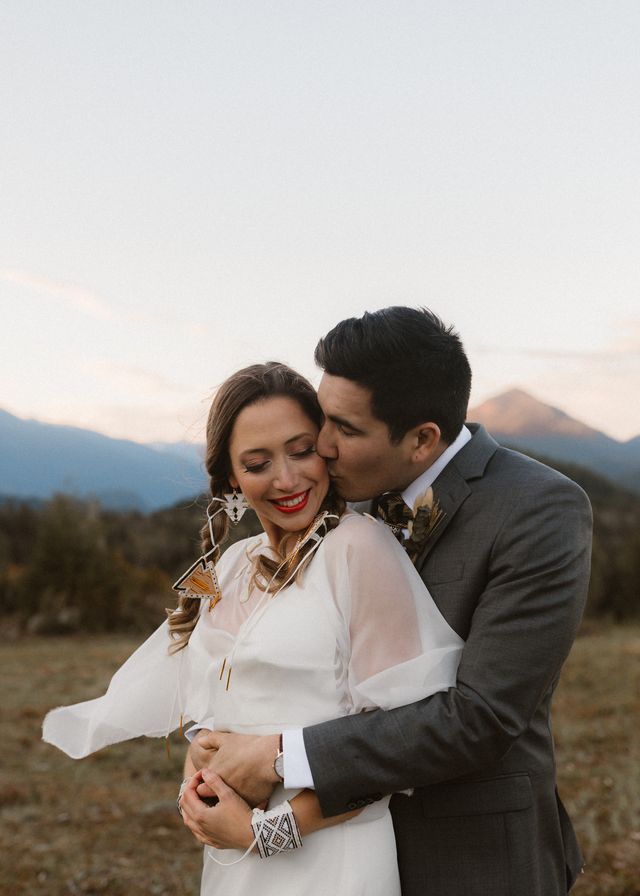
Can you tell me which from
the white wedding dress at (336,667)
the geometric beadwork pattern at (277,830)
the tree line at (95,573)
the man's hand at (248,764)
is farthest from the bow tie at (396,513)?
the tree line at (95,573)

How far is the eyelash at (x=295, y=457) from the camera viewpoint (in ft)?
9.43

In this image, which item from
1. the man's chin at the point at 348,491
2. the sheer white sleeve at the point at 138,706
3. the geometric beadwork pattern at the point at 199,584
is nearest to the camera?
the man's chin at the point at 348,491

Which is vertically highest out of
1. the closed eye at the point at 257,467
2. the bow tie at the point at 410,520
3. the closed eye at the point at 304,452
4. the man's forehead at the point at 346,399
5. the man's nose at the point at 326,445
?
the man's forehead at the point at 346,399

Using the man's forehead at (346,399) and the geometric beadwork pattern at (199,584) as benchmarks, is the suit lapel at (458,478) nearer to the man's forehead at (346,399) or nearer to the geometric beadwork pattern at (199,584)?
the man's forehead at (346,399)

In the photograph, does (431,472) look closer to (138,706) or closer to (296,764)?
(296,764)

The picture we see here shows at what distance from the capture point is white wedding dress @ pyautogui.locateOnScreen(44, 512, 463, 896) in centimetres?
253

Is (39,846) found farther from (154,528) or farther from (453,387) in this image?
(154,528)

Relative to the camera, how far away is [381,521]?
288 centimetres

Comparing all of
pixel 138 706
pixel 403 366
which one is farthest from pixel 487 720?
pixel 138 706

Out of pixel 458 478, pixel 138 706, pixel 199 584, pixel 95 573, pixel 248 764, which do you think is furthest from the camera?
pixel 95 573

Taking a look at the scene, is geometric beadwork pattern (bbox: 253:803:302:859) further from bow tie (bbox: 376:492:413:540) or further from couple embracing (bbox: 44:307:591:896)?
bow tie (bbox: 376:492:413:540)

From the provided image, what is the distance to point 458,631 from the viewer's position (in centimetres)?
263

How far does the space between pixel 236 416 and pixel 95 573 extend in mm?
15511

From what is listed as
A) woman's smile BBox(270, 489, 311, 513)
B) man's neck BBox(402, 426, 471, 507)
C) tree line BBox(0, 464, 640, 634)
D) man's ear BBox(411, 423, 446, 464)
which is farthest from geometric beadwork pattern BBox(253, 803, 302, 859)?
tree line BBox(0, 464, 640, 634)
